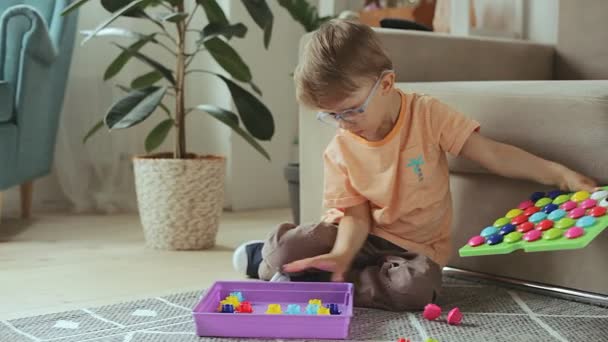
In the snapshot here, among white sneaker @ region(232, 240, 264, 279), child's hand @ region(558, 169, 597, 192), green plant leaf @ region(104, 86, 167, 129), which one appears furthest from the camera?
green plant leaf @ region(104, 86, 167, 129)

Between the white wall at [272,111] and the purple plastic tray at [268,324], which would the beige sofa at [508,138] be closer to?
the purple plastic tray at [268,324]

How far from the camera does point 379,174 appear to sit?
148 cm

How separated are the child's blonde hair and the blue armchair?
1077 mm

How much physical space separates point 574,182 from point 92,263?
1095mm

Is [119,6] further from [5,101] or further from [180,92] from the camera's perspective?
[5,101]

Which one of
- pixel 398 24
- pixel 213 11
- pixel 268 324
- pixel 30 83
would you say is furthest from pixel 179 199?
pixel 268 324

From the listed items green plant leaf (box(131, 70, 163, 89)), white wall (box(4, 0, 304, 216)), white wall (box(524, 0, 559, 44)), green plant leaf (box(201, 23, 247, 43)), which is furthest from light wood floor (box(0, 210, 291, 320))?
white wall (box(524, 0, 559, 44))

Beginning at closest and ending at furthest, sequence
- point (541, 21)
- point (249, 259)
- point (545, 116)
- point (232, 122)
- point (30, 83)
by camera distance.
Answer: point (545, 116)
point (249, 259)
point (232, 122)
point (30, 83)
point (541, 21)

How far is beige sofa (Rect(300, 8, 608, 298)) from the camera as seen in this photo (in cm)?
139

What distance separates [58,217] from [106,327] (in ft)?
4.51

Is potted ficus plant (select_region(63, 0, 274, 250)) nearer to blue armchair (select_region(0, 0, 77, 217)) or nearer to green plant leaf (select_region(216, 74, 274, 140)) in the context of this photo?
green plant leaf (select_region(216, 74, 274, 140))

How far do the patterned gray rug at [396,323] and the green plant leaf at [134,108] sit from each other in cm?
53

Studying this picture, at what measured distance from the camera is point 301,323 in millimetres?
1217

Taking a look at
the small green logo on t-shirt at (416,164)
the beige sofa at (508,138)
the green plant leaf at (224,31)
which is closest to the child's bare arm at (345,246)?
the small green logo on t-shirt at (416,164)
